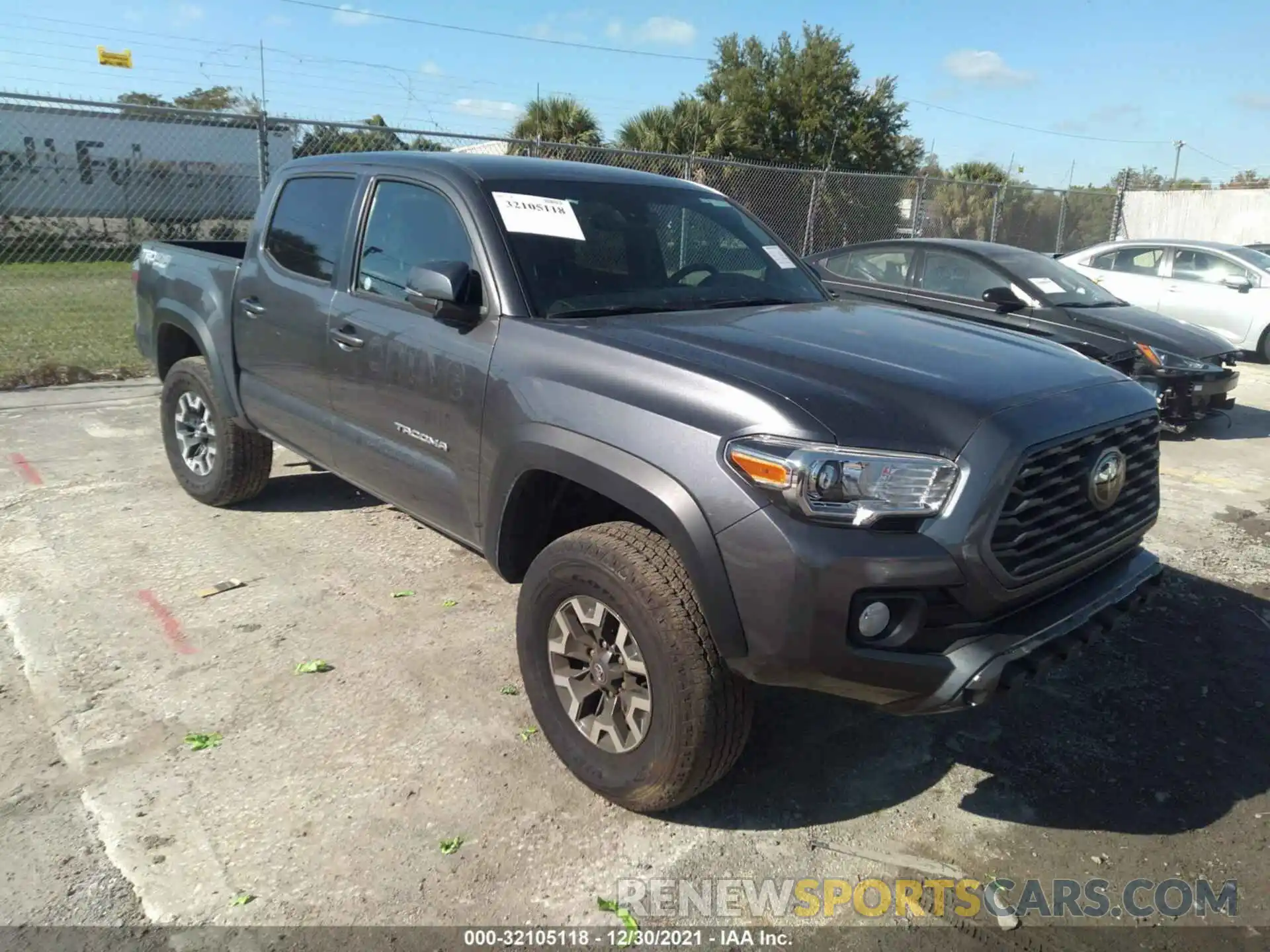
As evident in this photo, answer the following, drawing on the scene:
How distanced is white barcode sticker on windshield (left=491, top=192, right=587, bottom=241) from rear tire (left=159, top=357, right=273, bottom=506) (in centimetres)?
236

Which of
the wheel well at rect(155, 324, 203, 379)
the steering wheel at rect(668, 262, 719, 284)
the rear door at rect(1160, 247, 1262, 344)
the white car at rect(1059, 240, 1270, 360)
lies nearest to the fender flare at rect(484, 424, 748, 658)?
the steering wheel at rect(668, 262, 719, 284)

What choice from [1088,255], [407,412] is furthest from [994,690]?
[1088,255]

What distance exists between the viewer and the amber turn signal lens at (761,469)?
2.36m

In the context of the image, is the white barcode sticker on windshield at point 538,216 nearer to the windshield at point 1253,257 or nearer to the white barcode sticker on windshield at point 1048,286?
the white barcode sticker on windshield at point 1048,286

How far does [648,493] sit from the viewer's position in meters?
2.56

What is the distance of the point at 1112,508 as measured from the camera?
9.58ft

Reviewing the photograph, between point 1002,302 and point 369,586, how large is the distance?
5119 mm

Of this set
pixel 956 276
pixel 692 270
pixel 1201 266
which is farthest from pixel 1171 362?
pixel 692 270

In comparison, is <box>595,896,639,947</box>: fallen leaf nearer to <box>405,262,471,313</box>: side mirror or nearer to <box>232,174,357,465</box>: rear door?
<box>405,262,471,313</box>: side mirror

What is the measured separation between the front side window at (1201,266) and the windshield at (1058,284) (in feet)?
14.0

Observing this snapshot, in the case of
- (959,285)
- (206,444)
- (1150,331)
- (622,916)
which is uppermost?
(959,285)

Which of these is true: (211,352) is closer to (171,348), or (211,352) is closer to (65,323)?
(171,348)

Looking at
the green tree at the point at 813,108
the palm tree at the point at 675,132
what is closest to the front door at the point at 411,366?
the palm tree at the point at 675,132

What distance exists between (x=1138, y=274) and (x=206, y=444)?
11581 mm
